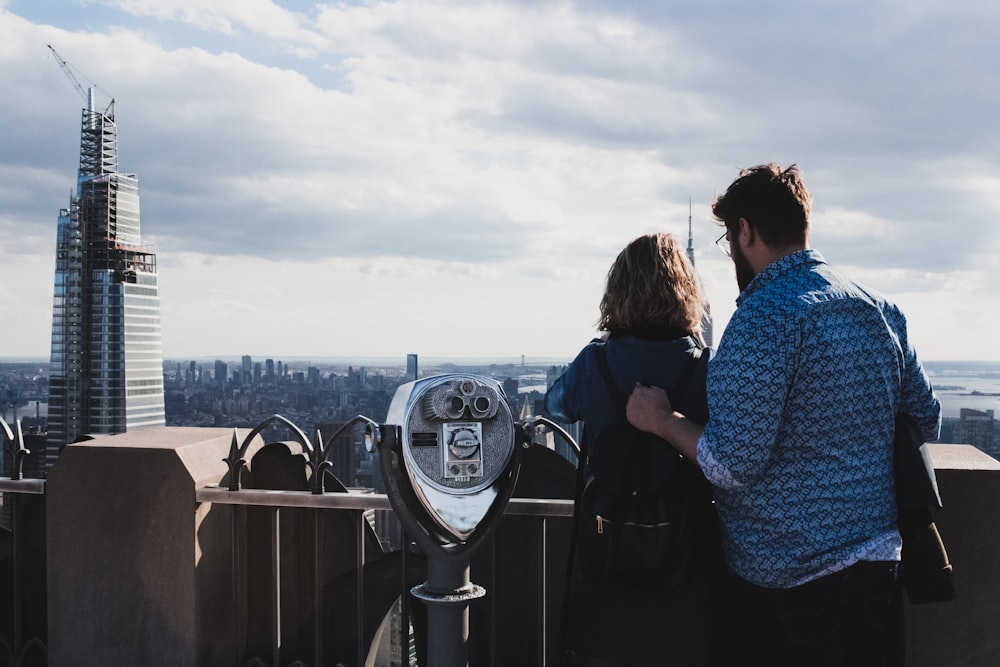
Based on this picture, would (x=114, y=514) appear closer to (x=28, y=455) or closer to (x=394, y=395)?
(x=28, y=455)

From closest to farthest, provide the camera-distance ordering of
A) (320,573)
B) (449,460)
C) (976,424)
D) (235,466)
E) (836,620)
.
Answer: (836,620)
(449,460)
(235,466)
(320,573)
(976,424)

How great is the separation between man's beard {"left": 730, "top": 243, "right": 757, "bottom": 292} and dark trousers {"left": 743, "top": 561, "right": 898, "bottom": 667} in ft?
2.55

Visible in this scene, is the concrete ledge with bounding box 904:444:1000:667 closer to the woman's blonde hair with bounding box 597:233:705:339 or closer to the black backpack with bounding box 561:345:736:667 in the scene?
the black backpack with bounding box 561:345:736:667

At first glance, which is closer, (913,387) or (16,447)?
Answer: (913,387)

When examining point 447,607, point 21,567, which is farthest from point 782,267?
point 21,567

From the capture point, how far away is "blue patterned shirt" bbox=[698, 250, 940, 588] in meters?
2.21

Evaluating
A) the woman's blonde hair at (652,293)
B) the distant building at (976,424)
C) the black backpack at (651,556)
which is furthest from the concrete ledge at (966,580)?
the distant building at (976,424)

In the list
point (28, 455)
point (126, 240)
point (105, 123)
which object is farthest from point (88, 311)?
point (28, 455)

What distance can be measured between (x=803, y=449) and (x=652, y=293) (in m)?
0.57

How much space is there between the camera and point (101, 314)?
83.9 meters

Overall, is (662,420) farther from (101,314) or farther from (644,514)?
(101,314)

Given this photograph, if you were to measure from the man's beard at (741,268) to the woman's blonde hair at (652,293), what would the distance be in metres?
0.15

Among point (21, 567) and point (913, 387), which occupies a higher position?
point (913, 387)

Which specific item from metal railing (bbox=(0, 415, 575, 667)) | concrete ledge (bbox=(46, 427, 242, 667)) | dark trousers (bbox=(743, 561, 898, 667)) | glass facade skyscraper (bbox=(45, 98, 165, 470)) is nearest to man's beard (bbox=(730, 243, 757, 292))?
dark trousers (bbox=(743, 561, 898, 667))
